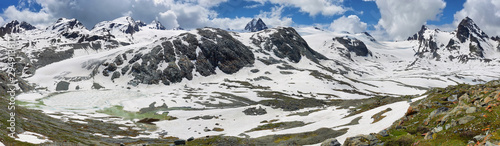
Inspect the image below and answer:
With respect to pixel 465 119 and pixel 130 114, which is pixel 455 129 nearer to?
pixel 465 119

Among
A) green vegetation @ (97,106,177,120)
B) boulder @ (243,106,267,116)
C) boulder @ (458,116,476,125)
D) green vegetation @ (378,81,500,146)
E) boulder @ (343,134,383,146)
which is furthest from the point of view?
boulder @ (243,106,267,116)

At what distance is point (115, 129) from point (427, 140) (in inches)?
3623

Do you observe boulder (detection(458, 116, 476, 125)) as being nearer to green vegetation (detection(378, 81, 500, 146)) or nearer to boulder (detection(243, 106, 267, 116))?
green vegetation (detection(378, 81, 500, 146))

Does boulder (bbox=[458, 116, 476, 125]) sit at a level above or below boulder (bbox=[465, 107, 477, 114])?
below

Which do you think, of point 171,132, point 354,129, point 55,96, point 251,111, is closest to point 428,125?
point 354,129

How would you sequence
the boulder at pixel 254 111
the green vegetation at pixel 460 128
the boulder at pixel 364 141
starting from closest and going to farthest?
the green vegetation at pixel 460 128, the boulder at pixel 364 141, the boulder at pixel 254 111

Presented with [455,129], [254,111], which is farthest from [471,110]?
[254,111]

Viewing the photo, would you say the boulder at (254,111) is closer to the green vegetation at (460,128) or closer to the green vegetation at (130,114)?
the green vegetation at (130,114)

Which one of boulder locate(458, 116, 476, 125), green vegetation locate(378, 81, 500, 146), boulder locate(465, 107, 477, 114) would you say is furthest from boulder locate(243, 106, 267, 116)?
boulder locate(458, 116, 476, 125)

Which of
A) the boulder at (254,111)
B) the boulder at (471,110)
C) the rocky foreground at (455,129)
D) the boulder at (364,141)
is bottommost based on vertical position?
the boulder at (254,111)

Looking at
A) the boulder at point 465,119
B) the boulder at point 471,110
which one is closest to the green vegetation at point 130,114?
the boulder at point 471,110

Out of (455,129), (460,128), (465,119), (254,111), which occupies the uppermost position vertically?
(465,119)

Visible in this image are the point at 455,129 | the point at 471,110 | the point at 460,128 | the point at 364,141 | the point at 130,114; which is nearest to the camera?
the point at 460,128

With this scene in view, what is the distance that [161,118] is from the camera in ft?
398
